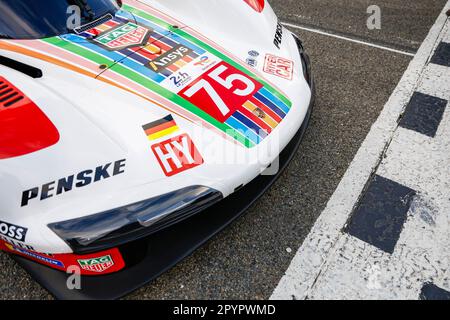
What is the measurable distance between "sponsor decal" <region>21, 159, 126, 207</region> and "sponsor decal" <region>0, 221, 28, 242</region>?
98 millimetres

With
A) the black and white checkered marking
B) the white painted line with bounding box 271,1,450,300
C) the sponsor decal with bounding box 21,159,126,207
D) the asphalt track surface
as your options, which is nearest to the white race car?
the sponsor decal with bounding box 21,159,126,207

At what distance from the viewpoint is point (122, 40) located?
167cm

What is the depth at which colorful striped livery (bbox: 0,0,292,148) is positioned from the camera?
57.2 inches

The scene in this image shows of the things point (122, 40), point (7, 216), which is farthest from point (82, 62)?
point (7, 216)

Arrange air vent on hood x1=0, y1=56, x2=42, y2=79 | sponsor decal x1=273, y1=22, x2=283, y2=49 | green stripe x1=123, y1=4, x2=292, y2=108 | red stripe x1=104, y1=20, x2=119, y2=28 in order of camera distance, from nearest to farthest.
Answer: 1. air vent on hood x1=0, y1=56, x2=42, y2=79
2. green stripe x1=123, y1=4, x2=292, y2=108
3. red stripe x1=104, y1=20, x2=119, y2=28
4. sponsor decal x1=273, y1=22, x2=283, y2=49

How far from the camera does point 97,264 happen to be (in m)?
1.31

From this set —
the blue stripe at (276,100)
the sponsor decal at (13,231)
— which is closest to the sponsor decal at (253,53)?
the blue stripe at (276,100)

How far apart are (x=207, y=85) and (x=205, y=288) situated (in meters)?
0.93

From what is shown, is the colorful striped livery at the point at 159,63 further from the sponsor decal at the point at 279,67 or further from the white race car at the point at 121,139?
the sponsor decal at the point at 279,67

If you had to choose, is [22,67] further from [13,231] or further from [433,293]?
[433,293]

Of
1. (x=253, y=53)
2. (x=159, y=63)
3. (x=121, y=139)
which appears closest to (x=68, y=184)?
(x=121, y=139)

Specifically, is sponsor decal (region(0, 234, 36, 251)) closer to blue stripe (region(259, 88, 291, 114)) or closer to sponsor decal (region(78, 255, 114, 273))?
sponsor decal (region(78, 255, 114, 273))

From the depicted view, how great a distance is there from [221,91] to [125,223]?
0.74 metres
